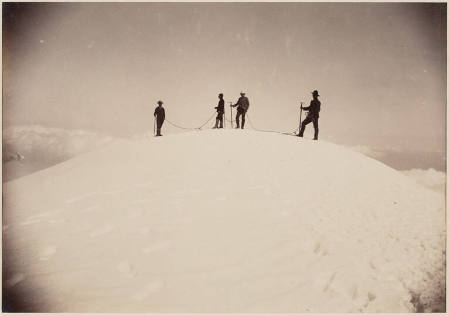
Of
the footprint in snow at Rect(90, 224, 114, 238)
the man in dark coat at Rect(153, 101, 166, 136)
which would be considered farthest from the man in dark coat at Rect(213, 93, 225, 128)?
the footprint in snow at Rect(90, 224, 114, 238)

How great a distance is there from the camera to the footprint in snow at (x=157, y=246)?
17.7 feet

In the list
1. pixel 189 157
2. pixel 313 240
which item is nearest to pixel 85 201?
pixel 189 157

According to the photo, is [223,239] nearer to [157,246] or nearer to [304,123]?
[157,246]

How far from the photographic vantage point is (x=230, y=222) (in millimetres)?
6363

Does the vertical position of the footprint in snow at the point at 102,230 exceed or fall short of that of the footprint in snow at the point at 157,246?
it exceeds it

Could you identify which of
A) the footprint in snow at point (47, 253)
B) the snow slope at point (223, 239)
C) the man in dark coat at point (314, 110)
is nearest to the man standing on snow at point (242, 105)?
the man in dark coat at point (314, 110)

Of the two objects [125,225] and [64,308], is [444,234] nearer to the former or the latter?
[125,225]

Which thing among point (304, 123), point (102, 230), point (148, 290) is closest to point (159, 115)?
A: point (304, 123)

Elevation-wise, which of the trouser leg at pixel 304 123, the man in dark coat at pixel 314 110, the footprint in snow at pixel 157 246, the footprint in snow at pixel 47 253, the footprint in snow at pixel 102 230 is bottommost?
the footprint in snow at pixel 47 253

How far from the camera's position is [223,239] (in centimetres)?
580

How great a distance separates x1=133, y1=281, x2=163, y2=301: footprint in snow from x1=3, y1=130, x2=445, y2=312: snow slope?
2cm

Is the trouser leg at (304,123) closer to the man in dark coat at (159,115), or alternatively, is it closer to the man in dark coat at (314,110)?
the man in dark coat at (314,110)

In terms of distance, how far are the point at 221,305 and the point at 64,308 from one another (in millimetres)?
2170

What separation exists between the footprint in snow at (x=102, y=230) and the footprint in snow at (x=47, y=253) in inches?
27.1
